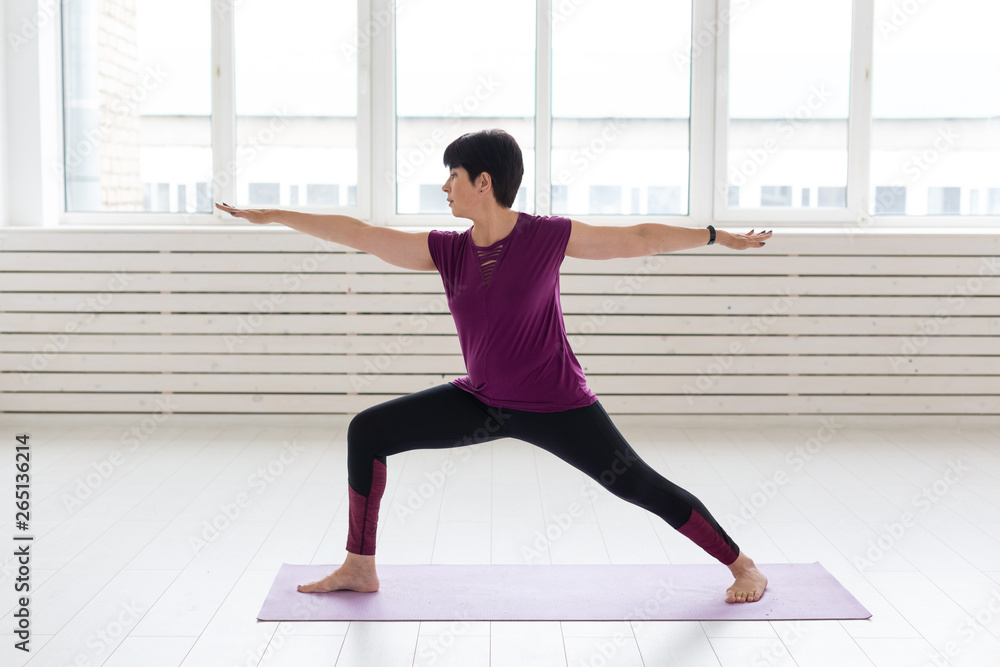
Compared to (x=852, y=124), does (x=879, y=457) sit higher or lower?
lower

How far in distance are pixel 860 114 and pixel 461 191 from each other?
10.4 feet

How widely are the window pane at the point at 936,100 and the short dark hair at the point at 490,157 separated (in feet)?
10.4

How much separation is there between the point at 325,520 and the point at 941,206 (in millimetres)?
3600

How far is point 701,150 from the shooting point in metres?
4.64

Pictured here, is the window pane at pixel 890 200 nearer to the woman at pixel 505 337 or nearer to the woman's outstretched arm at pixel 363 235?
the woman at pixel 505 337

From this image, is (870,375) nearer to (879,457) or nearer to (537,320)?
(879,457)

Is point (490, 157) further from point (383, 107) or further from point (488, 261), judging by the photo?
point (383, 107)

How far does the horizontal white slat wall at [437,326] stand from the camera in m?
4.37

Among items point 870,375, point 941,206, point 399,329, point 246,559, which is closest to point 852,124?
point 941,206

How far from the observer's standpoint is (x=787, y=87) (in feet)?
15.3

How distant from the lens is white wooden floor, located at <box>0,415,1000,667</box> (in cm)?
207

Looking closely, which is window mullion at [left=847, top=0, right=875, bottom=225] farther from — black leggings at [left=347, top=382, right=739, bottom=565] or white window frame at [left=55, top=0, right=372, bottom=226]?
black leggings at [left=347, top=382, right=739, bottom=565]

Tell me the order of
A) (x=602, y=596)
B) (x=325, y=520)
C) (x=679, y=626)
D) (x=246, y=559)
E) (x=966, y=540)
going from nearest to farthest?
(x=679, y=626)
(x=602, y=596)
(x=246, y=559)
(x=966, y=540)
(x=325, y=520)

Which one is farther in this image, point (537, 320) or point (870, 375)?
point (870, 375)
